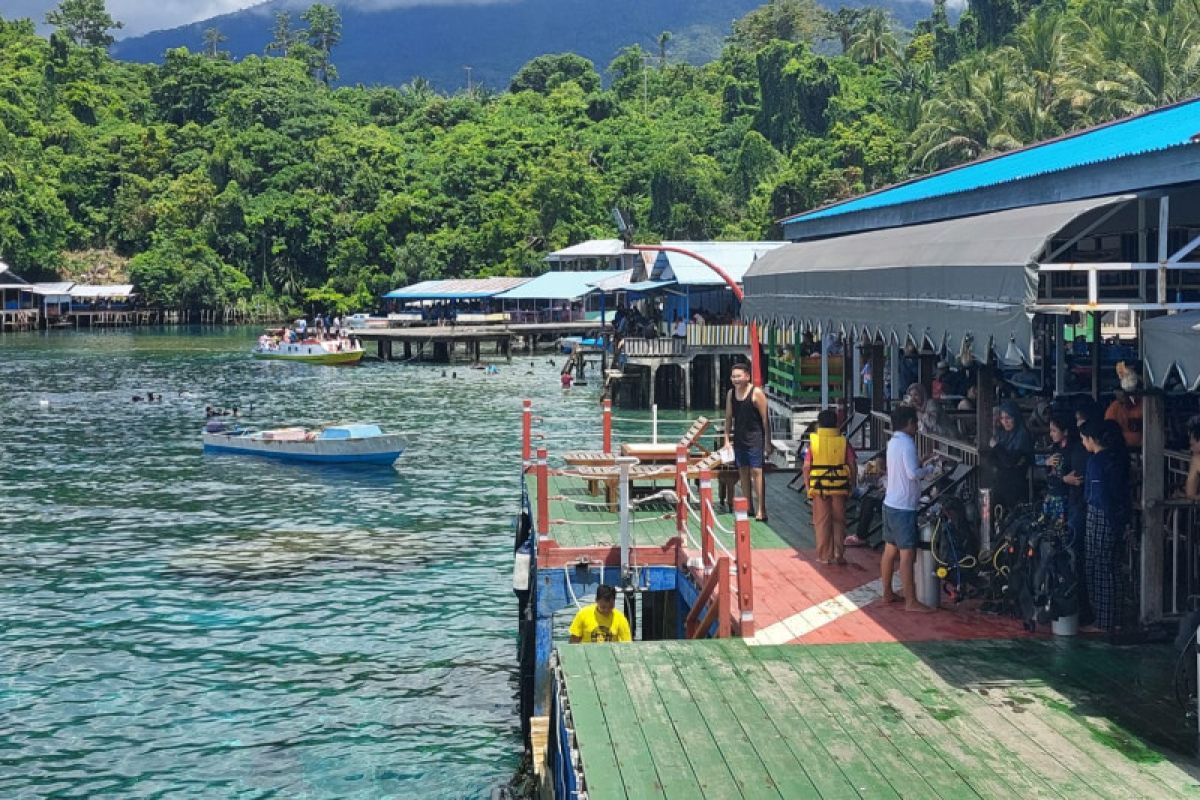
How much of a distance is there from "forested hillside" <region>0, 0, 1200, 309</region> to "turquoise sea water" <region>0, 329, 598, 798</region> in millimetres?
53003

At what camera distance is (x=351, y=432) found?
40.1 metres

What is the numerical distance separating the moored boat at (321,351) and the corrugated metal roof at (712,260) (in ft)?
95.6

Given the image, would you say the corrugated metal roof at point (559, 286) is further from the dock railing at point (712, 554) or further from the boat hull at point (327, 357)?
the dock railing at point (712, 554)

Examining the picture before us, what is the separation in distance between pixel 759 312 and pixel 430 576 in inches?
332

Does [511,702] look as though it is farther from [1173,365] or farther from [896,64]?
[896,64]

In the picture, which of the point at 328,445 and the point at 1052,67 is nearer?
the point at 328,445

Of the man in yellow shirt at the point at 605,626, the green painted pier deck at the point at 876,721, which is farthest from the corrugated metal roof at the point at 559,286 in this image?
the green painted pier deck at the point at 876,721

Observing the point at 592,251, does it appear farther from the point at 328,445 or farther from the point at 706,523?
the point at 706,523

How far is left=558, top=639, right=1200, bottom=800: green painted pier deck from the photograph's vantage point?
8.73 m

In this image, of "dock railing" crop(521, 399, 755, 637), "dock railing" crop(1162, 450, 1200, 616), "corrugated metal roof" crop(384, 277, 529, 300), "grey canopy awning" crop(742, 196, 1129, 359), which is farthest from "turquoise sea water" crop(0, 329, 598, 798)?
"corrugated metal roof" crop(384, 277, 529, 300)

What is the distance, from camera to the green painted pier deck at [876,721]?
8.73 meters

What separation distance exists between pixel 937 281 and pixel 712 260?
41766mm

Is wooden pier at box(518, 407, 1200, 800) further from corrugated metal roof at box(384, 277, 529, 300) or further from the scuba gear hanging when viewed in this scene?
corrugated metal roof at box(384, 277, 529, 300)

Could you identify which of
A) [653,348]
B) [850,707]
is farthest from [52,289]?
[850,707]
